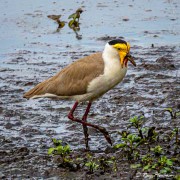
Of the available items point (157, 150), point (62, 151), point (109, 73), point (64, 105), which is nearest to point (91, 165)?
point (62, 151)

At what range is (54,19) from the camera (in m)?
15.3

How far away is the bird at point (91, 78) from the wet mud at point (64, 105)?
0.45 meters

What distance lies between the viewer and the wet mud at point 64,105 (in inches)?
317

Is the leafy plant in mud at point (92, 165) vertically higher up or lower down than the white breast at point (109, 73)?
lower down

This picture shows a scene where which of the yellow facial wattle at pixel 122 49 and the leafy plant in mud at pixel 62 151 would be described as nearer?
the leafy plant in mud at pixel 62 151

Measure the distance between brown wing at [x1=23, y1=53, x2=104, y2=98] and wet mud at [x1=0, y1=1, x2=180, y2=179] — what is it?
510mm

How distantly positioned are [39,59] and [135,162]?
16.9 ft

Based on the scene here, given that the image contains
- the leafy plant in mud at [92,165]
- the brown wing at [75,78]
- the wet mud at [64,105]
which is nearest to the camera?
the leafy plant in mud at [92,165]

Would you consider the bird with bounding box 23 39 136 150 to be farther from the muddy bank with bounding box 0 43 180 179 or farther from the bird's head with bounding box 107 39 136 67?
the muddy bank with bounding box 0 43 180 179

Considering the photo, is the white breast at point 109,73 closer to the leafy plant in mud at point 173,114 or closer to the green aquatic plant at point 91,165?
the leafy plant in mud at point 173,114

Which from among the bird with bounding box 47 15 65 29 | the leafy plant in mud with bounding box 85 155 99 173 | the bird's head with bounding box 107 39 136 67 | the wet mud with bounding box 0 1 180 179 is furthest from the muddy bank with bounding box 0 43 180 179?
the bird with bounding box 47 15 65 29

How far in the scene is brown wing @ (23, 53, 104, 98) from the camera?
28.3 ft

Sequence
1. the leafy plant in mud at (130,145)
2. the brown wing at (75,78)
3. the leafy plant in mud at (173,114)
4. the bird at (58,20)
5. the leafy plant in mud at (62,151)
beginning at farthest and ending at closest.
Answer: the bird at (58,20) < the leafy plant in mud at (173,114) < the brown wing at (75,78) < the leafy plant in mud at (130,145) < the leafy plant in mud at (62,151)

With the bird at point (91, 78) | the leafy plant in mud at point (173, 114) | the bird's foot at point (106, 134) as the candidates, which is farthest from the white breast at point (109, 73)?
the leafy plant in mud at point (173, 114)
